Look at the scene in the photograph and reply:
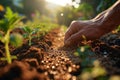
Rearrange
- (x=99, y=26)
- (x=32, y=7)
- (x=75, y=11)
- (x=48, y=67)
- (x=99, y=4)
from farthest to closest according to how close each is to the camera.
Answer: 1. (x=32, y=7)
2. (x=75, y=11)
3. (x=99, y=4)
4. (x=99, y=26)
5. (x=48, y=67)

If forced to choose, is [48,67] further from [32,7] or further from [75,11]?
[32,7]

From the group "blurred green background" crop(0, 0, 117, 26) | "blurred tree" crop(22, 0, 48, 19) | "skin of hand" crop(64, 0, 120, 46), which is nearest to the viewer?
"skin of hand" crop(64, 0, 120, 46)

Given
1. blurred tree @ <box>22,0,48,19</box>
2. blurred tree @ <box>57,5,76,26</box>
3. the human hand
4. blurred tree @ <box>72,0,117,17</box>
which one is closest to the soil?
the human hand

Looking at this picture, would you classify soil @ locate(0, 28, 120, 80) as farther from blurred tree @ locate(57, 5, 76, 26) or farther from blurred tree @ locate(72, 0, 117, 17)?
blurred tree @ locate(57, 5, 76, 26)

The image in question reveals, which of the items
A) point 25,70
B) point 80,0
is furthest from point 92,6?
point 25,70

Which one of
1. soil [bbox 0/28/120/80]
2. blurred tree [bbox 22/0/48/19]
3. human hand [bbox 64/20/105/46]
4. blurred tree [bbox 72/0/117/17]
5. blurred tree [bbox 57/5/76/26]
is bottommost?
soil [bbox 0/28/120/80]

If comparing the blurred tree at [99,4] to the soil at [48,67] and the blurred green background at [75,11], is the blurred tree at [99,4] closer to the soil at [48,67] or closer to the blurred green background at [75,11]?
the blurred green background at [75,11]

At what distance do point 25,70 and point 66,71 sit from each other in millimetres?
618

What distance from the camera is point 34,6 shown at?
29422 mm

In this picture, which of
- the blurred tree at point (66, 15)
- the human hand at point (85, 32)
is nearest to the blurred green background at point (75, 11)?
the blurred tree at point (66, 15)

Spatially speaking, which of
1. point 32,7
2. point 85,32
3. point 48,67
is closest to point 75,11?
point 85,32

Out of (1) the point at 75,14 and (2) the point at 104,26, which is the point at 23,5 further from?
(2) the point at 104,26

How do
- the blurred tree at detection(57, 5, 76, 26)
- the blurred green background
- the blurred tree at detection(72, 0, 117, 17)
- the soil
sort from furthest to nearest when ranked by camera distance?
the blurred tree at detection(57, 5, 76, 26), the blurred green background, the blurred tree at detection(72, 0, 117, 17), the soil

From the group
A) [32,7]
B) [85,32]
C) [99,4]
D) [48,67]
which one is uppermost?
[32,7]
